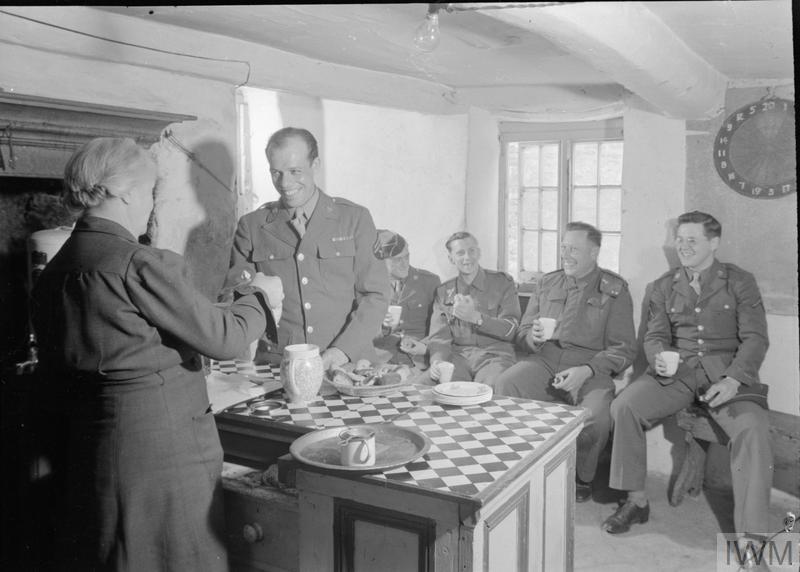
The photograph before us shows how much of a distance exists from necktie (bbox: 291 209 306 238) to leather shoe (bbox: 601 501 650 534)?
1.63 m

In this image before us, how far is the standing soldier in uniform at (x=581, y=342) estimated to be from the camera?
9.29ft

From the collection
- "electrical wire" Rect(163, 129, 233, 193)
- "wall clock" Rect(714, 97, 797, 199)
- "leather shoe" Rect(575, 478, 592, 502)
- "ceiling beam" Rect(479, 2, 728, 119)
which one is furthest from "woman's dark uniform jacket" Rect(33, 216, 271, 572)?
"wall clock" Rect(714, 97, 797, 199)

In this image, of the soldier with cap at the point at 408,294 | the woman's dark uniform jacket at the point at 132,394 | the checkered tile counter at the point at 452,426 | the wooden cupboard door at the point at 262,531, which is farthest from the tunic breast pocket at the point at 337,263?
the soldier with cap at the point at 408,294

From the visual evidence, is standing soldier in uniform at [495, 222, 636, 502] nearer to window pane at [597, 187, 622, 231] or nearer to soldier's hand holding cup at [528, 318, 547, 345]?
soldier's hand holding cup at [528, 318, 547, 345]

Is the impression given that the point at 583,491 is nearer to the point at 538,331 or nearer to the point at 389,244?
the point at 538,331

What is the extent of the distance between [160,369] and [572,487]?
3.50ft

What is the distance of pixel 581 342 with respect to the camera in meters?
3.07

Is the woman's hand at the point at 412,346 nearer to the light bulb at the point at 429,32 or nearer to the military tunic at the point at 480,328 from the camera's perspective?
the military tunic at the point at 480,328

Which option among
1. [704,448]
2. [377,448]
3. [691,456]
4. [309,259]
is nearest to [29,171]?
[309,259]

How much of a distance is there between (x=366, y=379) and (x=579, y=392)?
144cm

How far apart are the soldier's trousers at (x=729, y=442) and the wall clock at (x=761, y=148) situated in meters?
0.87

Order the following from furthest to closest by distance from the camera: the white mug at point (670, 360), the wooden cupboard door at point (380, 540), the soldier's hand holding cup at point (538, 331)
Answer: the soldier's hand holding cup at point (538, 331), the white mug at point (670, 360), the wooden cupboard door at point (380, 540)

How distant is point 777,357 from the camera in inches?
103

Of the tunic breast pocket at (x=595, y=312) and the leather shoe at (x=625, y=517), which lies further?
the tunic breast pocket at (x=595, y=312)
